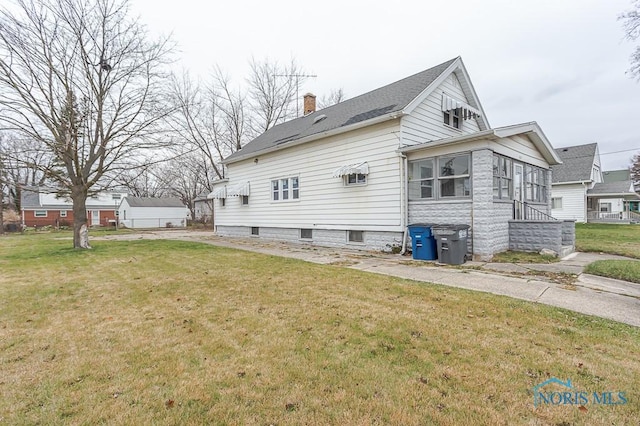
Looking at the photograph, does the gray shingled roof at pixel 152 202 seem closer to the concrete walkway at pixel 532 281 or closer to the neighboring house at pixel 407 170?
the neighboring house at pixel 407 170

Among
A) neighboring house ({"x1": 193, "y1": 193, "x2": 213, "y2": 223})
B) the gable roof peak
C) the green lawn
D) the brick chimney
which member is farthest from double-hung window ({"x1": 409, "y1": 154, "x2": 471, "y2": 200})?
neighboring house ({"x1": 193, "y1": 193, "x2": 213, "y2": 223})

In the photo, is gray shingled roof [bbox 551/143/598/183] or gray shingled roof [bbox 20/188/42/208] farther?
gray shingled roof [bbox 20/188/42/208]

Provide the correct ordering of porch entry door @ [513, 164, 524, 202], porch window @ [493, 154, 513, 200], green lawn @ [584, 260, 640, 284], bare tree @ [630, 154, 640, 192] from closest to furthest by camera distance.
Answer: green lawn @ [584, 260, 640, 284]
porch window @ [493, 154, 513, 200]
porch entry door @ [513, 164, 524, 202]
bare tree @ [630, 154, 640, 192]

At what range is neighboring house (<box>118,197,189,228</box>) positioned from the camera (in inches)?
1487

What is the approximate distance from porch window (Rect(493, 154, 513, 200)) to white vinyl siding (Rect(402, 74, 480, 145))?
263 centimetres

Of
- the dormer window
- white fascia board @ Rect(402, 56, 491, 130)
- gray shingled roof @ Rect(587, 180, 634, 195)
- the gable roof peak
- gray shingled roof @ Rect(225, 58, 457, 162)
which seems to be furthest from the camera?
gray shingled roof @ Rect(587, 180, 634, 195)

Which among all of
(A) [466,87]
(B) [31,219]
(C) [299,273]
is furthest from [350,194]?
(B) [31,219]

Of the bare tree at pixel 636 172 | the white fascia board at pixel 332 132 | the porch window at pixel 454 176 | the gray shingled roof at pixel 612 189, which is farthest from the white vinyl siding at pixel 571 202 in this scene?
the bare tree at pixel 636 172

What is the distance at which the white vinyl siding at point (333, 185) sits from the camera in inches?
418

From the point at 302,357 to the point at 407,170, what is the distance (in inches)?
326

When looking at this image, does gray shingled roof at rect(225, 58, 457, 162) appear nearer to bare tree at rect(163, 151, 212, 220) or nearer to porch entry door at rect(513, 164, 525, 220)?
porch entry door at rect(513, 164, 525, 220)

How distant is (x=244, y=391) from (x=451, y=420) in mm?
1644

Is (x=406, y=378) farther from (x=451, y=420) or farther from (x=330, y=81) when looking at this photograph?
(x=330, y=81)

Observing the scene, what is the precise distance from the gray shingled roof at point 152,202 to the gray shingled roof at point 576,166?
42.2 m
